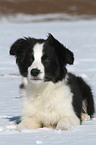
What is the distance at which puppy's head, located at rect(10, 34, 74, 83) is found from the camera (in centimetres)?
473

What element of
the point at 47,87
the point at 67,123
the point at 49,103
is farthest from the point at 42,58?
the point at 67,123

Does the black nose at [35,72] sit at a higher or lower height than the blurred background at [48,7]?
lower

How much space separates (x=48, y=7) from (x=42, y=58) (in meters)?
47.6

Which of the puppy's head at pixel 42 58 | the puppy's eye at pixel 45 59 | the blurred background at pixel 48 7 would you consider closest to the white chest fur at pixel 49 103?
the puppy's head at pixel 42 58

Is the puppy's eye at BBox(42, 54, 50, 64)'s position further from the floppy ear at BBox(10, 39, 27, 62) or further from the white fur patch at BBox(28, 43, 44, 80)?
the floppy ear at BBox(10, 39, 27, 62)

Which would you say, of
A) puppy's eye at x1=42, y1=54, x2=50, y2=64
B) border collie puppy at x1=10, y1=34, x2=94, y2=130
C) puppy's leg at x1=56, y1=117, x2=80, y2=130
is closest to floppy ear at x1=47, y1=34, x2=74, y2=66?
border collie puppy at x1=10, y1=34, x2=94, y2=130

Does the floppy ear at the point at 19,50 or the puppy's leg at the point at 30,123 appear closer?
the puppy's leg at the point at 30,123

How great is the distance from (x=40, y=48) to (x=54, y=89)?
0.68 meters

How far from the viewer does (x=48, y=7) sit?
51.3m

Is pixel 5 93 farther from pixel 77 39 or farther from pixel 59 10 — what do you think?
pixel 59 10

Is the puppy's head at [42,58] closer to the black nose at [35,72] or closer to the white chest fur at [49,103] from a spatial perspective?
the black nose at [35,72]

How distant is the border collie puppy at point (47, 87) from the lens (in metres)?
4.88

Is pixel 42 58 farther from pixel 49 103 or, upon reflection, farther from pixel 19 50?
pixel 49 103

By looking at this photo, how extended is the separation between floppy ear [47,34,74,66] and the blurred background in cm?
4107
